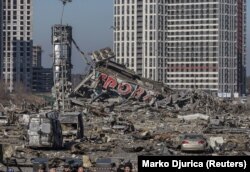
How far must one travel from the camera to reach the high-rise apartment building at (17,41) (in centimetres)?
18775

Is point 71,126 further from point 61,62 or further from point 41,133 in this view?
point 61,62

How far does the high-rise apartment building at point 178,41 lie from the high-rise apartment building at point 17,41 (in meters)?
20.4

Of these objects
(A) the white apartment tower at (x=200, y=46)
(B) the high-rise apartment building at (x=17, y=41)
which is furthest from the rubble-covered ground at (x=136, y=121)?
(B) the high-rise apartment building at (x=17, y=41)

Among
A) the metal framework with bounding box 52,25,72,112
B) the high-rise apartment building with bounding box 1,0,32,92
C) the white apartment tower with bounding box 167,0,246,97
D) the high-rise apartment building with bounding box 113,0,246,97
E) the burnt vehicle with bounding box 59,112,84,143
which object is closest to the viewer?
the burnt vehicle with bounding box 59,112,84,143

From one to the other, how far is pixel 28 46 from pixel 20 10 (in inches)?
349

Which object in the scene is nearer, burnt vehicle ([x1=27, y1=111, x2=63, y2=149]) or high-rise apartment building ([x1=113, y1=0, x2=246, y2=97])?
burnt vehicle ([x1=27, y1=111, x2=63, y2=149])

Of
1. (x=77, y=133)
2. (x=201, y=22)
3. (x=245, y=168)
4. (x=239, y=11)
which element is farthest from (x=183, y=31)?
(x=245, y=168)

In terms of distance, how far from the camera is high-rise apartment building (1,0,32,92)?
188 metres

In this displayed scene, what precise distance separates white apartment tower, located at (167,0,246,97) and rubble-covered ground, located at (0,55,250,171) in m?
90.3

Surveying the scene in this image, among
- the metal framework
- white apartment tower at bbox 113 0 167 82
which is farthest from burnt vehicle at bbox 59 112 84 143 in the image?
white apartment tower at bbox 113 0 167 82

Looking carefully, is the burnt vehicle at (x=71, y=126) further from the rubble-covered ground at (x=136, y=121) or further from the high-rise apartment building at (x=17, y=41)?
the high-rise apartment building at (x=17, y=41)

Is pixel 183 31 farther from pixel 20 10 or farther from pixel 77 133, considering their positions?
pixel 77 133

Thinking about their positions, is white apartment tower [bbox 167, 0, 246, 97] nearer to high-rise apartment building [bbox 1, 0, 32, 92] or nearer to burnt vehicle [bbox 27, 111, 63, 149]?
high-rise apartment building [bbox 1, 0, 32, 92]

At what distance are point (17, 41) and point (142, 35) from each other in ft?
91.5
